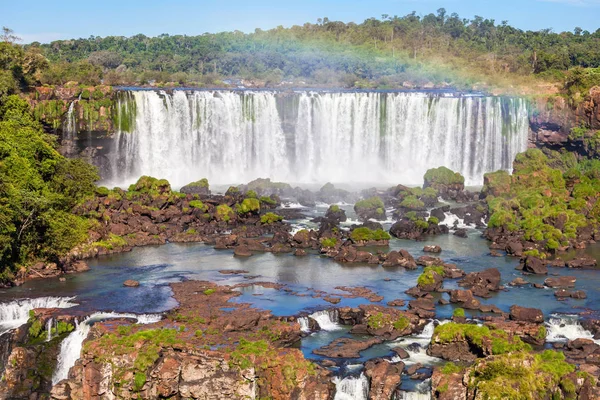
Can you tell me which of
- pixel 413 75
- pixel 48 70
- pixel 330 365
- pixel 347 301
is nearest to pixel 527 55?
pixel 413 75

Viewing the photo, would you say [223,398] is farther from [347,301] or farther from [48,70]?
[48,70]

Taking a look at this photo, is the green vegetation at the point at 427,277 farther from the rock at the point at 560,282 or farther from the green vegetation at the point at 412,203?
the green vegetation at the point at 412,203

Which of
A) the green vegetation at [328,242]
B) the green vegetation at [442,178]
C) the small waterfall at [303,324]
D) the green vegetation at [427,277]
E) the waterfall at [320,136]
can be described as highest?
the waterfall at [320,136]

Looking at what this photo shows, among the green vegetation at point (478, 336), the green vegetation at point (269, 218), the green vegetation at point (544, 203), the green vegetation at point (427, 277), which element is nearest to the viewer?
the green vegetation at point (478, 336)

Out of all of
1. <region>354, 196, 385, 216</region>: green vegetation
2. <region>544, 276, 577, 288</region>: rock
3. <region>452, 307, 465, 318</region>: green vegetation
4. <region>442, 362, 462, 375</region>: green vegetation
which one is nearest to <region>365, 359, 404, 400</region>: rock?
<region>442, 362, 462, 375</region>: green vegetation

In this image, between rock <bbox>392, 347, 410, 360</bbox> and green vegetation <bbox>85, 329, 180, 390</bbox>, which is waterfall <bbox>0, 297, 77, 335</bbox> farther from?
rock <bbox>392, 347, 410, 360</bbox>

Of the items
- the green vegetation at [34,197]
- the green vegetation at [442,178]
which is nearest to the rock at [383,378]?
the green vegetation at [34,197]
